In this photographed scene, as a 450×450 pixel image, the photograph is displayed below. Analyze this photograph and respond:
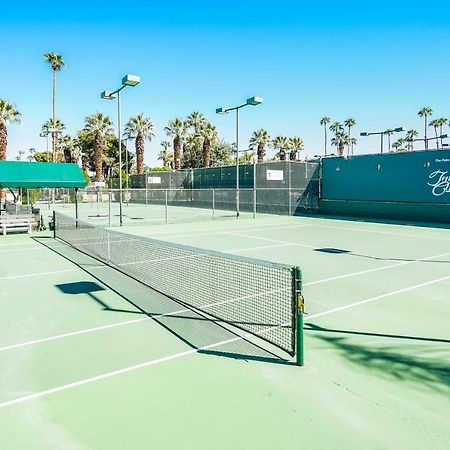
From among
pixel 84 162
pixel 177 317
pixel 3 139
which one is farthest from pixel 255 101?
pixel 84 162

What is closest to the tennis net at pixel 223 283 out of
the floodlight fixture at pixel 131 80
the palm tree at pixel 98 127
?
the floodlight fixture at pixel 131 80

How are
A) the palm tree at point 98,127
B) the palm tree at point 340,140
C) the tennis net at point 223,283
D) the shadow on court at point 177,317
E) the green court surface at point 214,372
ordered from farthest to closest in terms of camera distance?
1. the palm tree at point 340,140
2. the palm tree at point 98,127
3. the tennis net at point 223,283
4. the shadow on court at point 177,317
5. the green court surface at point 214,372

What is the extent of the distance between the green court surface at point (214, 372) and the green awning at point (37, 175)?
8.91 m

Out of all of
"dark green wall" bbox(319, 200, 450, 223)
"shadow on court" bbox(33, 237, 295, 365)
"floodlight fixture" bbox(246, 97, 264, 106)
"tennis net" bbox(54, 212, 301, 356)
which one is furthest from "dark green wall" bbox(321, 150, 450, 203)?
"shadow on court" bbox(33, 237, 295, 365)

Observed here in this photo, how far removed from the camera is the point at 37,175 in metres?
17.4

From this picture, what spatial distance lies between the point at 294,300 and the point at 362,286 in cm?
443

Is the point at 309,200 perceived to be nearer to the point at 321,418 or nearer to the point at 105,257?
the point at 105,257

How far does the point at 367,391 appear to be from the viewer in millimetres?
4227

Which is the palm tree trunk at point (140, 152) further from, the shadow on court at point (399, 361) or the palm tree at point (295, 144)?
the shadow on court at point (399, 361)

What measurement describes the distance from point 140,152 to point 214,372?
60.0 m

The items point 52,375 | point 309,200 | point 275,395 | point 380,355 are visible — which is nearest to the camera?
point 275,395

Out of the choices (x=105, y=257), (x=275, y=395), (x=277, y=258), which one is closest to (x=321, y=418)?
(x=275, y=395)

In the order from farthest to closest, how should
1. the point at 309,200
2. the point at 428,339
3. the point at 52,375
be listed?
the point at 309,200 → the point at 428,339 → the point at 52,375

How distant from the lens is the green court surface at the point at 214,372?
3520 mm
